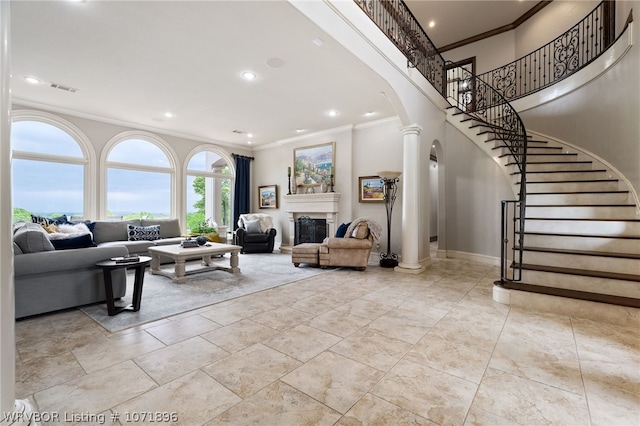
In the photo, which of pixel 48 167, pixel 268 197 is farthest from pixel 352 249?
pixel 48 167

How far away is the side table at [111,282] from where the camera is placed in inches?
114

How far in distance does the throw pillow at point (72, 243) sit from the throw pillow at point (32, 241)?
10.1 inches

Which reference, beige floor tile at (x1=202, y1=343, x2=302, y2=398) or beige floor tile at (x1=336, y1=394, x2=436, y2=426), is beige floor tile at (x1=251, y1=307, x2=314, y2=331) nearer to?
beige floor tile at (x1=202, y1=343, x2=302, y2=398)

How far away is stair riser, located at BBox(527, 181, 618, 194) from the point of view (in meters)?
4.26

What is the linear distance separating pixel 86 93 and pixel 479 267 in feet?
24.3

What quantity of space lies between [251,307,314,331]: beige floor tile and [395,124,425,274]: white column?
2.52 m

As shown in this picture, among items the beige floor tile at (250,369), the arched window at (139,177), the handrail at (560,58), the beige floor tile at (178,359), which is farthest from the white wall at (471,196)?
the arched window at (139,177)

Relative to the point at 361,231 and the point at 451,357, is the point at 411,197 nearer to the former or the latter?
the point at 361,231

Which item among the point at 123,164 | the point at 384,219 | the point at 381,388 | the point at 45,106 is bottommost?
the point at 381,388

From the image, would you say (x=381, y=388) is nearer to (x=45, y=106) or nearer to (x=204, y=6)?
(x=204, y=6)

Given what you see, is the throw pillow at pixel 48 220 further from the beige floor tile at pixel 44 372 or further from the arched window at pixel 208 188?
the beige floor tile at pixel 44 372

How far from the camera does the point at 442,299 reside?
3.42 metres

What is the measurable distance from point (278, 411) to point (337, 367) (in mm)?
549

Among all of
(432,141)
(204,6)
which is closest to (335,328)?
(204,6)
